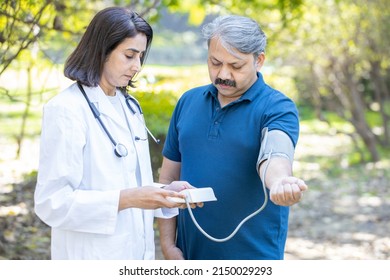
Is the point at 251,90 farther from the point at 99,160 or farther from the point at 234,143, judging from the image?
the point at 99,160

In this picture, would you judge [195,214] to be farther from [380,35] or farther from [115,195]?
[380,35]

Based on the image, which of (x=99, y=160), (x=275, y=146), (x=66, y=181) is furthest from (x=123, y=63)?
(x=275, y=146)

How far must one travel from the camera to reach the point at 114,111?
315 cm

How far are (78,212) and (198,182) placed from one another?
63cm

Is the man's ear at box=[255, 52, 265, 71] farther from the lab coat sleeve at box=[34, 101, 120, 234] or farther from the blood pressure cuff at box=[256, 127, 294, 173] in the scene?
the lab coat sleeve at box=[34, 101, 120, 234]

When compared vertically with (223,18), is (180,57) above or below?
above

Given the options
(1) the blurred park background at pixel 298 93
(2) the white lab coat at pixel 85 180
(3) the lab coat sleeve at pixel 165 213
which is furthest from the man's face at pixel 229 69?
(1) the blurred park background at pixel 298 93

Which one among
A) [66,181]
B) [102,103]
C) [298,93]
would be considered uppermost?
[298,93]

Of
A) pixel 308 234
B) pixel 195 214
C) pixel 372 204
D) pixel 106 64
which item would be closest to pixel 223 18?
pixel 106 64

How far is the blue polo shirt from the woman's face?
1.33ft

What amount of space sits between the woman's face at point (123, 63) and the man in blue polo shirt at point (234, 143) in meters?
0.33

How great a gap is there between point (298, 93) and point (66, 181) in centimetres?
1878

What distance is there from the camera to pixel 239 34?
320 cm

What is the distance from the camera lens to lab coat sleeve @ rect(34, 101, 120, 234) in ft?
9.52
